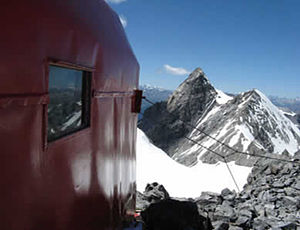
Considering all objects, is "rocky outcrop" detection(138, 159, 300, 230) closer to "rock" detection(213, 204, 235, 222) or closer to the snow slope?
"rock" detection(213, 204, 235, 222)

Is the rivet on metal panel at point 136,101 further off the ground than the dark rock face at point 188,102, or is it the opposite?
the dark rock face at point 188,102

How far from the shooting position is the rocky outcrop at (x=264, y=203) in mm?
7830

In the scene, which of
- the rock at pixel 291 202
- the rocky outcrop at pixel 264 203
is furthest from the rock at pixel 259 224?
the rock at pixel 291 202

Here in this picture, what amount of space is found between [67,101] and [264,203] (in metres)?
9.60

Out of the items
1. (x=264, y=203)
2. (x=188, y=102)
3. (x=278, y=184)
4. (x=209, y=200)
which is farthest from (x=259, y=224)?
(x=188, y=102)

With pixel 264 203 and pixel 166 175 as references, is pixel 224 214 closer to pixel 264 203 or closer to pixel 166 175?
pixel 264 203

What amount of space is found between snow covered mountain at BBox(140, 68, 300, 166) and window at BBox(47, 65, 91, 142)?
125 feet

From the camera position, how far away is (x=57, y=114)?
2.54m

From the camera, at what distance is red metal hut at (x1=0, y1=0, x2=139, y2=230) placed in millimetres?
1813

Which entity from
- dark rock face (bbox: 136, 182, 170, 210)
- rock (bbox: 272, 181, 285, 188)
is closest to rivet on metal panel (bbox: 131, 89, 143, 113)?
dark rock face (bbox: 136, 182, 170, 210)

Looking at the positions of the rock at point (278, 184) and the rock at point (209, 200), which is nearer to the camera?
the rock at point (209, 200)

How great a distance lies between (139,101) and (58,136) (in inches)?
155

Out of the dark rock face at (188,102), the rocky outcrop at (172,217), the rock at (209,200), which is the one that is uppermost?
the dark rock face at (188,102)

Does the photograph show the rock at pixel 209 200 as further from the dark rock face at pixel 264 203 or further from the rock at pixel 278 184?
the rock at pixel 278 184
